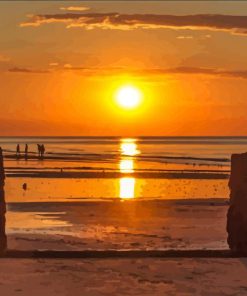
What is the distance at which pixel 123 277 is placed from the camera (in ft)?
29.1

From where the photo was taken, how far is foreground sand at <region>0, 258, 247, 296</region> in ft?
26.7

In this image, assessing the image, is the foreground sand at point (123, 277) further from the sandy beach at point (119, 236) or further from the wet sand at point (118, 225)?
the wet sand at point (118, 225)

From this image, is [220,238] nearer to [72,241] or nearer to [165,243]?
[165,243]

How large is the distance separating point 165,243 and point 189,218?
615 cm

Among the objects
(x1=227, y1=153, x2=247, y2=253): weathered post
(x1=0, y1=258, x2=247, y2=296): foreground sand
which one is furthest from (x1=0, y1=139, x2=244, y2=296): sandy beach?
(x1=227, y1=153, x2=247, y2=253): weathered post

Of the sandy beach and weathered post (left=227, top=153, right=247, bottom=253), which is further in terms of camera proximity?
weathered post (left=227, top=153, right=247, bottom=253)

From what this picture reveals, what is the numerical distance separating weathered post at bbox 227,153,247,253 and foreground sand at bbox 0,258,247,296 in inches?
20.9

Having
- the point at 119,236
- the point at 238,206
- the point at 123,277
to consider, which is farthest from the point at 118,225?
the point at 123,277

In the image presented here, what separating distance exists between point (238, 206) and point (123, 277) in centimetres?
266

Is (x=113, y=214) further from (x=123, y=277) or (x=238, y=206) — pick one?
(x=123, y=277)

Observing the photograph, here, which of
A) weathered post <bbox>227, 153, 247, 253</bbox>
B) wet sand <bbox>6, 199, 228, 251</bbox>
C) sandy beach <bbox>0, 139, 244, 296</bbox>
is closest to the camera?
sandy beach <bbox>0, 139, 244, 296</bbox>

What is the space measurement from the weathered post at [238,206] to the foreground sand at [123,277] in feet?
1.74

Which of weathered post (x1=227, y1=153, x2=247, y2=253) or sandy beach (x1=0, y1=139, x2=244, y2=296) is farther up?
weathered post (x1=227, y1=153, x2=247, y2=253)

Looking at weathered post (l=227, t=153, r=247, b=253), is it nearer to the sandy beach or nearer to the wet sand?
the sandy beach
